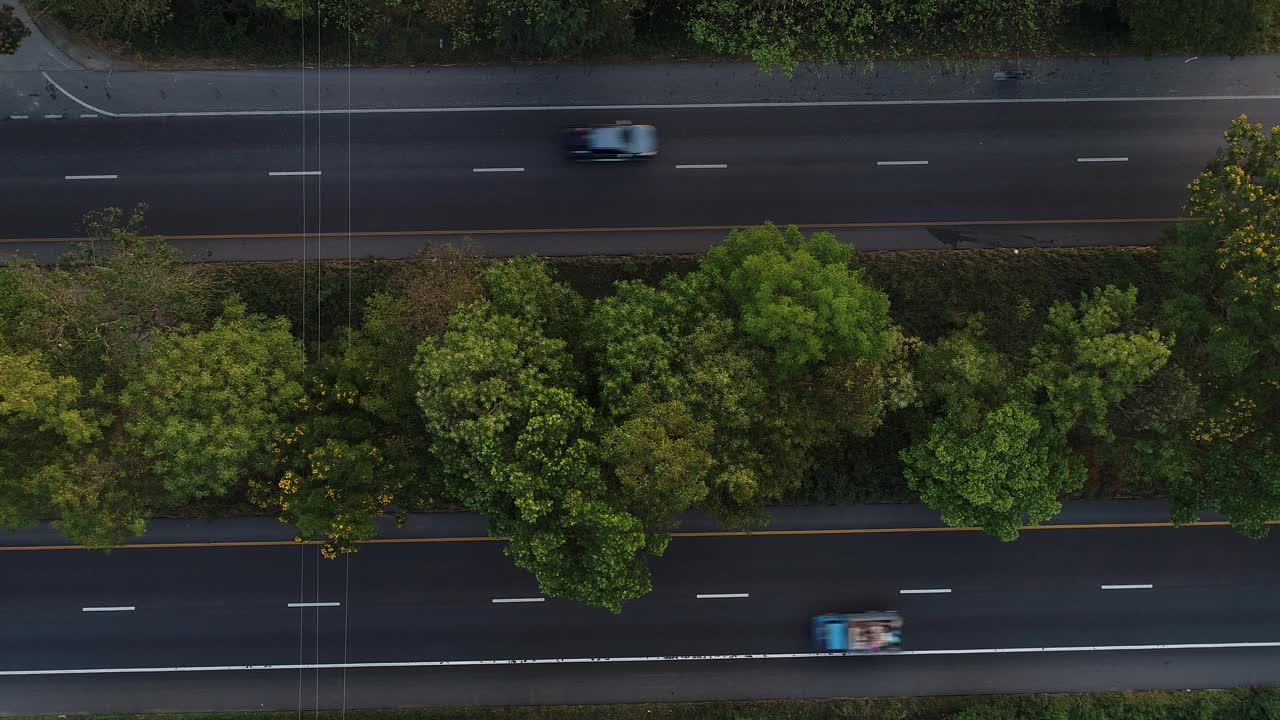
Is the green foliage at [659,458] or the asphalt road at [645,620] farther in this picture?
the asphalt road at [645,620]

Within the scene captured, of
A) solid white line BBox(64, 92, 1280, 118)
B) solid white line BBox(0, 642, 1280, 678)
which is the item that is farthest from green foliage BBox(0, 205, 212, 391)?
solid white line BBox(0, 642, 1280, 678)

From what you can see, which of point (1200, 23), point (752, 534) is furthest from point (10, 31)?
point (1200, 23)

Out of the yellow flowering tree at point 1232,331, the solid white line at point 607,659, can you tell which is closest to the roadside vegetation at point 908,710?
the solid white line at point 607,659

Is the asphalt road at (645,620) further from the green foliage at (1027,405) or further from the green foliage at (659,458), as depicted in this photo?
the green foliage at (659,458)

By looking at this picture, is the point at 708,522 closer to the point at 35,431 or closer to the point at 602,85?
the point at 602,85

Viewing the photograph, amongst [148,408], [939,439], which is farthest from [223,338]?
[939,439]
